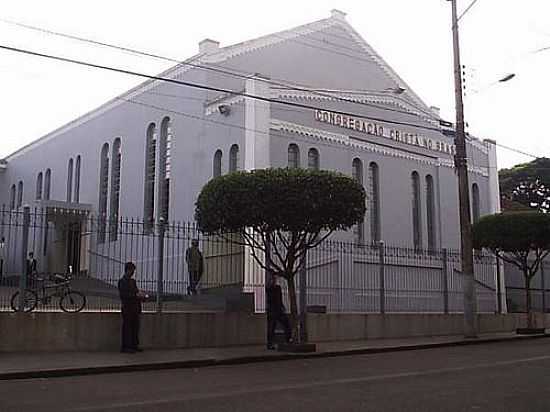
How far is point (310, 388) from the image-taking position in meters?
9.73

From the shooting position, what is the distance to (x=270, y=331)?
15562mm

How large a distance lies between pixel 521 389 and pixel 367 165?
17.6 metres

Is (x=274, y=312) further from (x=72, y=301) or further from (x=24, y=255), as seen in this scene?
(x=24, y=255)

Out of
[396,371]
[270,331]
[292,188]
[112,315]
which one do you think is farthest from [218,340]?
[396,371]

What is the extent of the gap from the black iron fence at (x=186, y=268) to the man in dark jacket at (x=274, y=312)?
145 centimetres

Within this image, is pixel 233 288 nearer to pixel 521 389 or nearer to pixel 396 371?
pixel 396 371

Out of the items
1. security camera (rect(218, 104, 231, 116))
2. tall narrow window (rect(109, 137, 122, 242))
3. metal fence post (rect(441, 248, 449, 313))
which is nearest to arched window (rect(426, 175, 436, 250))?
metal fence post (rect(441, 248, 449, 313))

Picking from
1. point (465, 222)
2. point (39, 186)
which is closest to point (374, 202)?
point (465, 222)

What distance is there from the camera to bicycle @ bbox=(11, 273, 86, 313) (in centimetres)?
1388

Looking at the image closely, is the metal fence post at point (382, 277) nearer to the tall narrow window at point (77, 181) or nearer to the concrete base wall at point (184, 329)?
the concrete base wall at point (184, 329)

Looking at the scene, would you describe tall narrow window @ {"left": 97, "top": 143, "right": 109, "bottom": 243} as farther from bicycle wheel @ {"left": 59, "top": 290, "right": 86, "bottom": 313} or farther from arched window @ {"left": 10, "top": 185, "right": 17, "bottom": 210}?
bicycle wheel @ {"left": 59, "top": 290, "right": 86, "bottom": 313}

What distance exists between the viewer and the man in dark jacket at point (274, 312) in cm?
1536

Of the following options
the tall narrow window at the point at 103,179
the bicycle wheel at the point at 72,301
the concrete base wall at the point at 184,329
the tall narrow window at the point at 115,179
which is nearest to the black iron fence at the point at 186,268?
the bicycle wheel at the point at 72,301

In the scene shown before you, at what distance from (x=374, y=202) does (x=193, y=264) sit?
1054 cm
